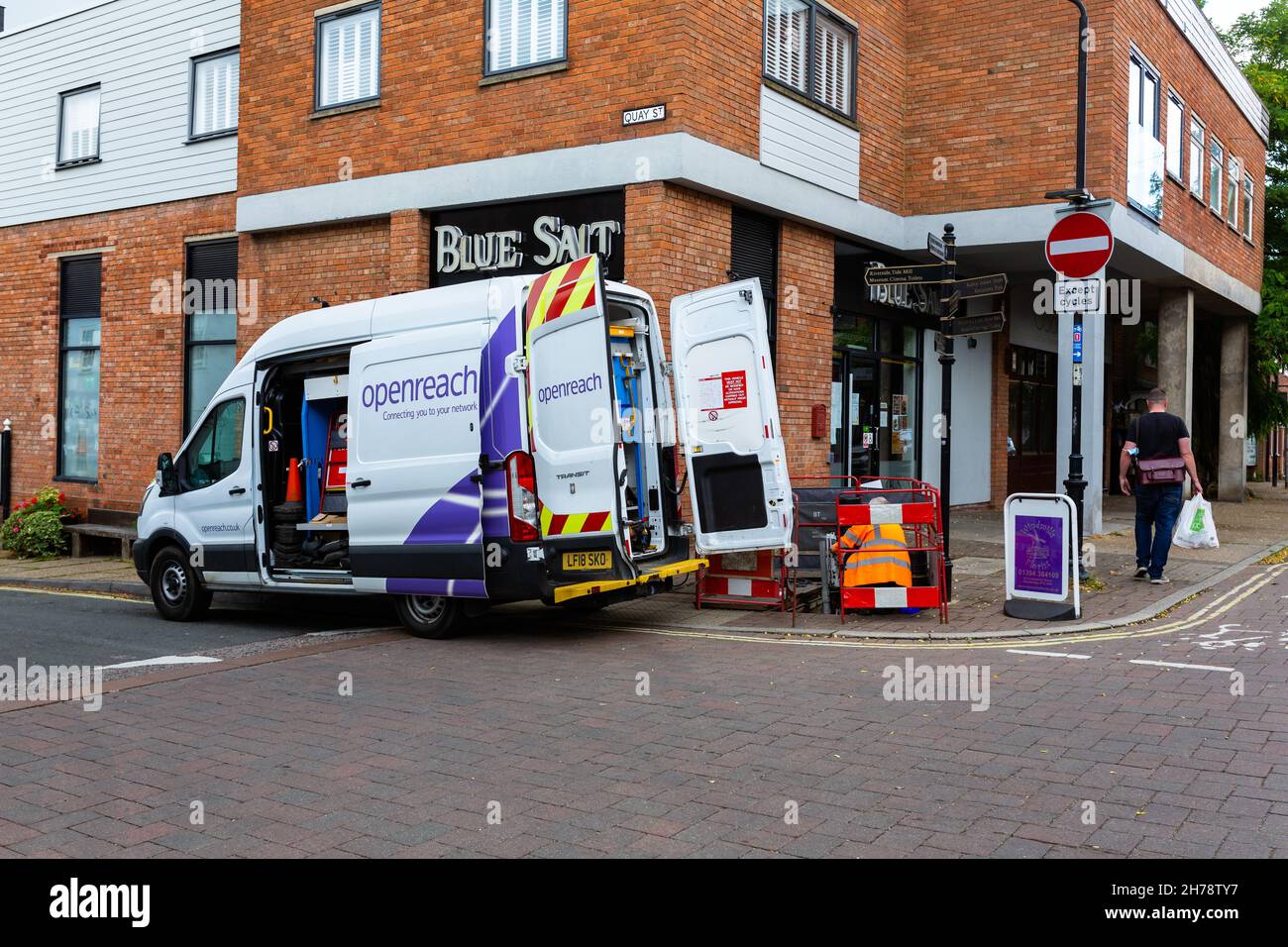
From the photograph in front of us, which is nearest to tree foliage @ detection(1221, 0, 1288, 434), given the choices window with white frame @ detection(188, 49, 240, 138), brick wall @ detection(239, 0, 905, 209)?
brick wall @ detection(239, 0, 905, 209)

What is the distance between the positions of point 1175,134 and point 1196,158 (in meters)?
1.93

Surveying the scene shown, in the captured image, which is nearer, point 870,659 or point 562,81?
point 870,659

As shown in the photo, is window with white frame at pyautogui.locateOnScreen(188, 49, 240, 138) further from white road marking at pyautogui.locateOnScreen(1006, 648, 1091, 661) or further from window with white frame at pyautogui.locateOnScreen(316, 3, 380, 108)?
white road marking at pyautogui.locateOnScreen(1006, 648, 1091, 661)

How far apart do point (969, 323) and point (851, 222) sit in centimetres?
541

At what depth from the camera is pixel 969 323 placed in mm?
10305

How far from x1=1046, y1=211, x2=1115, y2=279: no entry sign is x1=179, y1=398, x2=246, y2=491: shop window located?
7.65 meters

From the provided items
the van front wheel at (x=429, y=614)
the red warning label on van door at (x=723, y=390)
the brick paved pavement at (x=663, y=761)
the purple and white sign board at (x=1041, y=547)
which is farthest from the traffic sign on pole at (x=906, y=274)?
the van front wheel at (x=429, y=614)

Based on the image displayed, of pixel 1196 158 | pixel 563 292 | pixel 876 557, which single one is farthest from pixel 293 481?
pixel 1196 158

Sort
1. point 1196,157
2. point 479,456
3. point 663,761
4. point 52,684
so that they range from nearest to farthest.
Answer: point 663,761 → point 52,684 → point 479,456 → point 1196,157

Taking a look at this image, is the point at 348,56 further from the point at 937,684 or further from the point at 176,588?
the point at 937,684

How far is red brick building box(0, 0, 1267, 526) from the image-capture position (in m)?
12.9

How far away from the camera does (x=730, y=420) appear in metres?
10.0

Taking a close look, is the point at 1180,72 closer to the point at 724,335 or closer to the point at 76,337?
the point at 724,335
